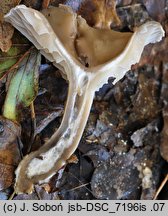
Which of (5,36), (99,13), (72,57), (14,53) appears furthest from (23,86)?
(99,13)

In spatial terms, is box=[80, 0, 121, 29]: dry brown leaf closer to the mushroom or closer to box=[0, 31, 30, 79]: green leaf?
the mushroom

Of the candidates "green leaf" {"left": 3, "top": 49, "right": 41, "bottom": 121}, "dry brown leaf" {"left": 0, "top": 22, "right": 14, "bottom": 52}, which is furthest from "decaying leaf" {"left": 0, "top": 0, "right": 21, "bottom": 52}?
"green leaf" {"left": 3, "top": 49, "right": 41, "bottom": 121}

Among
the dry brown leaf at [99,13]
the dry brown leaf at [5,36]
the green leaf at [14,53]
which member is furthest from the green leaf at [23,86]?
the dry brown leaf at [99,13]

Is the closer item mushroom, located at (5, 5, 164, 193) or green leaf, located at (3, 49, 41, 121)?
mushroom, located at (5, 5, 164, 193)

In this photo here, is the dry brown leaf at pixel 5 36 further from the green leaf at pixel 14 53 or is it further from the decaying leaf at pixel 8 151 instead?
the decaying leaf at pixel 8 151

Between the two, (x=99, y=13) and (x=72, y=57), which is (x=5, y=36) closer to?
(x=72, y=57)

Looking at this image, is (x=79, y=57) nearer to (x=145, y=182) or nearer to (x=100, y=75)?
(x=100, y=75)
